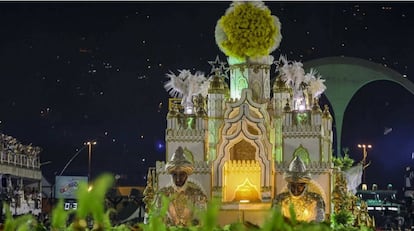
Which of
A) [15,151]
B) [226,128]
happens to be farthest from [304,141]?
[15,151]

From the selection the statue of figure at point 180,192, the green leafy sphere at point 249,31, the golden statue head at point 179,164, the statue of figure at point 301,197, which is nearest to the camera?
the statue of figure at point 301,197

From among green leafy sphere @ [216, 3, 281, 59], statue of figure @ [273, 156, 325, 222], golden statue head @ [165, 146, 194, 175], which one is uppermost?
green leafy sphere @ [216, 3, 281, 59]

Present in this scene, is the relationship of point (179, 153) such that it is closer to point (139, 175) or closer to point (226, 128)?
point (226, 128)

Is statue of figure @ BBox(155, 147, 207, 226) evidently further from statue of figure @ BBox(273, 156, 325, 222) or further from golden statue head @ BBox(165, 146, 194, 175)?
statue of figure @ BBox(273, 156, 325, 222)

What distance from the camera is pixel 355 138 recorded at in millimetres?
25562

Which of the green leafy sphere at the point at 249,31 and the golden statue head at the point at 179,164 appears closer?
the golden statue head at the point at 179,164

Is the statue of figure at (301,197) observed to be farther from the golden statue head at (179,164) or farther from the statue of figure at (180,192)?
the golden statue head at (179,164)

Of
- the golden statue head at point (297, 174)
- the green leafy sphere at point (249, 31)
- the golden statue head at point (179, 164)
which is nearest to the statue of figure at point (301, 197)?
the golden statue head at point (297, 174)

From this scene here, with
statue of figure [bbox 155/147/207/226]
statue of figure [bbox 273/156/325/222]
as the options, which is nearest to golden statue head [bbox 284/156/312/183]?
statue of figure [bbox 273/156/325/222]

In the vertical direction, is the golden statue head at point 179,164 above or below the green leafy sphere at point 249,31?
below

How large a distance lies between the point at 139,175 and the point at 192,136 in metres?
9.76

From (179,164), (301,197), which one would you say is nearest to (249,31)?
(179,164)

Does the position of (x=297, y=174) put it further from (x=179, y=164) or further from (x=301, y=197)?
(x=179, y=164)

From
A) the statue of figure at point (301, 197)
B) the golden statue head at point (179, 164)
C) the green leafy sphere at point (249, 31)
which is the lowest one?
the statue of figure at point (301, 197)
